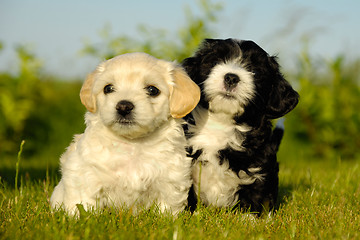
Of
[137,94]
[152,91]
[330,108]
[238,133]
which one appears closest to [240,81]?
[238,133]

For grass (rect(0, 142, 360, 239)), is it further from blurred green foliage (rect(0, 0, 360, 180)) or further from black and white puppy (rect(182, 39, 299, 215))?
blurred green foliage (rect(0, 0, 360, 180))

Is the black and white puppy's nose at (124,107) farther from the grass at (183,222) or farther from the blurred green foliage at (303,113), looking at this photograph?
the blurred green foliage at (303,113)

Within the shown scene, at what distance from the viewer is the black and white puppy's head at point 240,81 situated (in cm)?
405

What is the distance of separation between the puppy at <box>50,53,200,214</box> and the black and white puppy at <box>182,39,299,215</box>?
0.29 meters

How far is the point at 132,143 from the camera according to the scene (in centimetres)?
401

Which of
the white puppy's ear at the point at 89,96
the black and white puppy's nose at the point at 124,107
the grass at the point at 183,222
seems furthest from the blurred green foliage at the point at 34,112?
the black and white puppy's nose at the point at 124,107

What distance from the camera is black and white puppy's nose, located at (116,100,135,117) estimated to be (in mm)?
3715

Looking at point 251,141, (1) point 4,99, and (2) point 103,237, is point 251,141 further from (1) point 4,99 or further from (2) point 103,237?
(1) point 4,99

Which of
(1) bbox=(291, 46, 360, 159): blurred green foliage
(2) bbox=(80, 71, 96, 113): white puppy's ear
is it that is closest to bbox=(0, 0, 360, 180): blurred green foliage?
(1) bbox=(291, 46, 360, 159): blurred green foliage

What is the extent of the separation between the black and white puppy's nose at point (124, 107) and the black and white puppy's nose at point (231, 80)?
94 centimetres

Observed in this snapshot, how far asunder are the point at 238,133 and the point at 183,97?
2.60 ft

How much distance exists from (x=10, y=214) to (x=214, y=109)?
6.94ft

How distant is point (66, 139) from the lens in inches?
422

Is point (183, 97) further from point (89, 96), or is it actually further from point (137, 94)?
point (89, 96)
